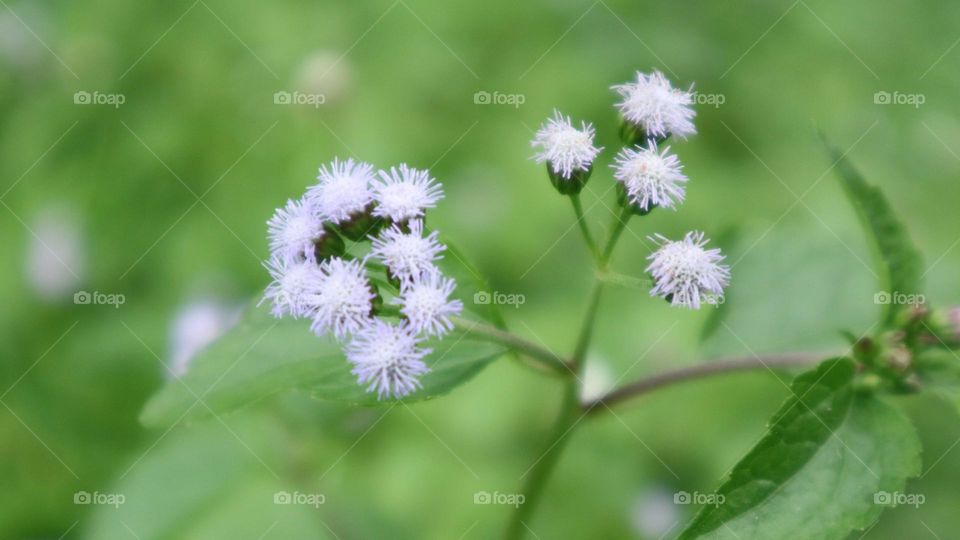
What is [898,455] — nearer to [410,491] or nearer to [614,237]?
[614,237]

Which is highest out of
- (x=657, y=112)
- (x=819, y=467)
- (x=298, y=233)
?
(x=657, y=112)

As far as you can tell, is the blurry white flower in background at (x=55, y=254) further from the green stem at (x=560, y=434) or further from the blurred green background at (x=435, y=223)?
the green stem at (x=560, y=434)

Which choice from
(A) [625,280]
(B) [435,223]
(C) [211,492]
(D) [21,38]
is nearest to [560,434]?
A: (A) [625,280]

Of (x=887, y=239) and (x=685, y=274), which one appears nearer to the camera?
(x=685, y=274)

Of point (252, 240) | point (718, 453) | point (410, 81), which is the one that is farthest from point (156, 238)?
point (718, 453)

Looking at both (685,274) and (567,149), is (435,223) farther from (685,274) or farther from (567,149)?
(685,274)

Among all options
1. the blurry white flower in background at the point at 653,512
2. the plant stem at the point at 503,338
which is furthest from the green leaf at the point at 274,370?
the blurry white flower in background at the point at 653,512
